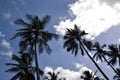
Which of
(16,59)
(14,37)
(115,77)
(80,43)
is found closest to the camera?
(14,37)

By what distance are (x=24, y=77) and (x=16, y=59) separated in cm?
365

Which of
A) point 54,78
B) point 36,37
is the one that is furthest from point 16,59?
point 54,78

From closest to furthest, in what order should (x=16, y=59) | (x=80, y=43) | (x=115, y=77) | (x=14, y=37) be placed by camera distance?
(x=14, y=37) < (x=16, y=59) < (x=80, y=43) < (x=115, y=77)

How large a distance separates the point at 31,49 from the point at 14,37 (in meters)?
3.04

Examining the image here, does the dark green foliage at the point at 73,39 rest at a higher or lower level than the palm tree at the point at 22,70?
higher

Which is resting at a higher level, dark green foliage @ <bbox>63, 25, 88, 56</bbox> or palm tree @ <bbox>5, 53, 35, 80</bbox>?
dark green foliage @ <bbox>63, 25, 88, 56</bbox>

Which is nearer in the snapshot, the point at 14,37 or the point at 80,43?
the point at 14,37

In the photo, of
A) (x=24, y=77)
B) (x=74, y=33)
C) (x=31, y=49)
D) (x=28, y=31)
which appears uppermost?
(x=74, y=33)

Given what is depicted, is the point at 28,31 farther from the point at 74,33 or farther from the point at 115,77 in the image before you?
the point at 115,77

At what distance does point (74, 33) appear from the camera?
4338 cm

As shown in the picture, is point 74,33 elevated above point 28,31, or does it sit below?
above

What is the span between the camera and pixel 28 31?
33250 millimetres

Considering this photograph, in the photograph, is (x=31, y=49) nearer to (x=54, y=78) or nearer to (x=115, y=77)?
(x=54, y=78)

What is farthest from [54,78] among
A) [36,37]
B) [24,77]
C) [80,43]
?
[36,37]
